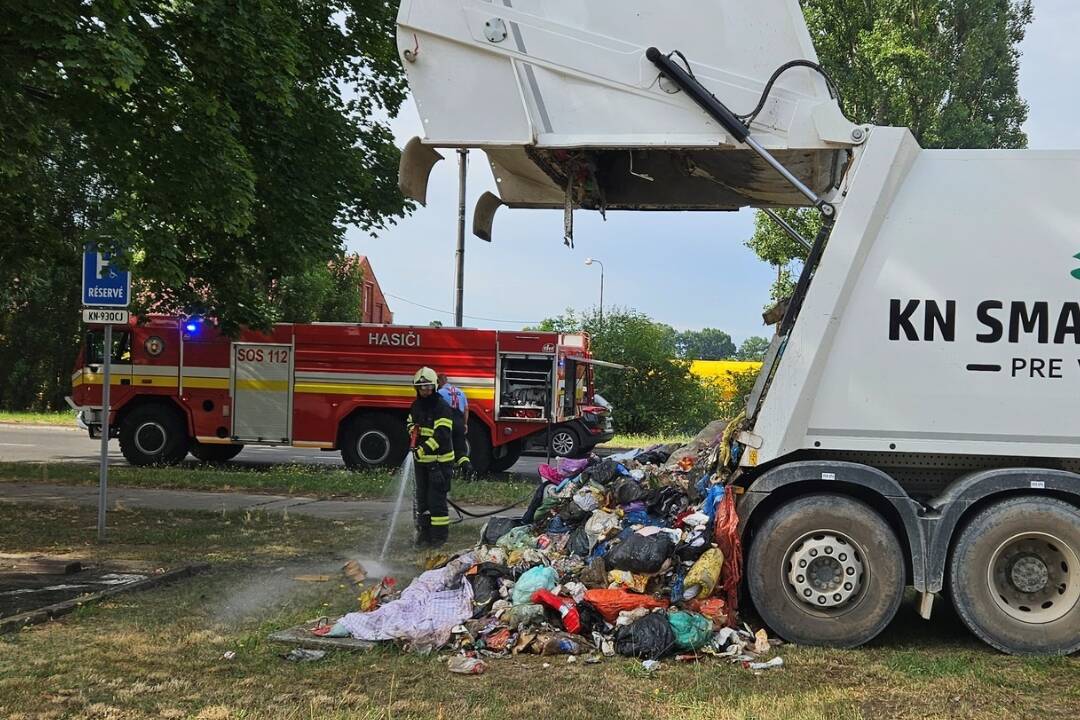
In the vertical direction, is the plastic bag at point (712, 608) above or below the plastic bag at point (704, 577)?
below

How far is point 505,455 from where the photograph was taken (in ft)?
52.3

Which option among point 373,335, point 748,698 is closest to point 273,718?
point 748,698

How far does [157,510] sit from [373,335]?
227 inches

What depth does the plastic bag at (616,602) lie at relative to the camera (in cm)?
535

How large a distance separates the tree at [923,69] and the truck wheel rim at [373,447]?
889 centimetres

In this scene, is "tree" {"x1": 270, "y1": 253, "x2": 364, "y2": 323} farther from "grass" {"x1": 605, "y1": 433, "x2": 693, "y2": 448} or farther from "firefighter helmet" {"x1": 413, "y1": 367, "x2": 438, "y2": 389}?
"firefighter helmet" {"x1": 413, "y1": 367, "x2": 438, "y2": 389}

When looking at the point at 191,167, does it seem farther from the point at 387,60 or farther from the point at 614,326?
the point at 614,326

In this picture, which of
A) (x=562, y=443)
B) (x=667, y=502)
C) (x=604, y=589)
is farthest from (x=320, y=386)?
(x=604, y=589)

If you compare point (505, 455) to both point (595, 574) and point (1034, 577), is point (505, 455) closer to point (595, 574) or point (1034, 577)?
point (595, 574)

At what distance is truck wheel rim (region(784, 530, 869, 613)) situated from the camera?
5.36m

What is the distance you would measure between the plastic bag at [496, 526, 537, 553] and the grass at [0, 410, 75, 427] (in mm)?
23460

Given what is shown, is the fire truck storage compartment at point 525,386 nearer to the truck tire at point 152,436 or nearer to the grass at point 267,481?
the grass at point 267,481

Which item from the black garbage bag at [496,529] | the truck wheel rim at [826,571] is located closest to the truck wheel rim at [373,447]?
the black garbage bag at [496,529]

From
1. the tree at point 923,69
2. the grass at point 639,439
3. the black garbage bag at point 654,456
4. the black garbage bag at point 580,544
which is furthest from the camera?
the grass at point 639,439
